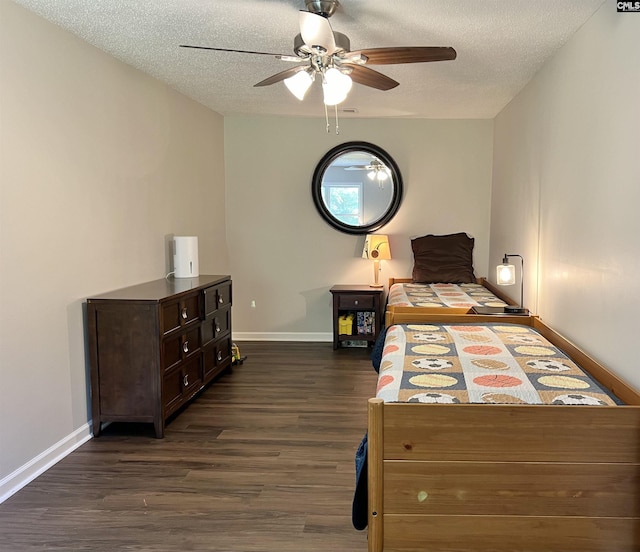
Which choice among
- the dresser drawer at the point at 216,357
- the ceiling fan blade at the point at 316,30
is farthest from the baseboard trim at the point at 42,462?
the ceiling fan blade at the point at 316,30

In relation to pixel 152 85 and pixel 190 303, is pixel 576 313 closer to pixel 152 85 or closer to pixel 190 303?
pixel 190 303

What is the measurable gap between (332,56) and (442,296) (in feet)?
7.85

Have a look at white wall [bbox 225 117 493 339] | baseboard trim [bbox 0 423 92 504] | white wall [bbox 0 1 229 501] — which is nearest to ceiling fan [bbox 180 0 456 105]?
white wall [bbox 0 1 229 501]

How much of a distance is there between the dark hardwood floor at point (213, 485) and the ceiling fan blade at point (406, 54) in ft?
6.81

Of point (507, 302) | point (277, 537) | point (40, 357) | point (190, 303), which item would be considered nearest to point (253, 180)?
point (190, 303)

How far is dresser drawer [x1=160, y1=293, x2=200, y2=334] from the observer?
316cm

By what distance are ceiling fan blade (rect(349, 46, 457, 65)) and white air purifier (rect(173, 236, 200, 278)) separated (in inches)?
84.6

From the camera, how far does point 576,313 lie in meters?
2.78

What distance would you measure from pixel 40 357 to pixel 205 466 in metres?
1.04

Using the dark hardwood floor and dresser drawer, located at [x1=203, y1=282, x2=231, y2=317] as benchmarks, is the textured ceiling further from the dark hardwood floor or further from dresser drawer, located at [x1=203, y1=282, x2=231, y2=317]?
the dark hardwood floor

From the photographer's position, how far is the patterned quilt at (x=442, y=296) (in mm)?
3914

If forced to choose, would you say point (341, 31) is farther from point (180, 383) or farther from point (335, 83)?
point (180, 383)

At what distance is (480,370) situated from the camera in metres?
2.25

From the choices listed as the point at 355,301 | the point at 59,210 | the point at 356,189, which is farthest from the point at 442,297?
the point at 59,210
